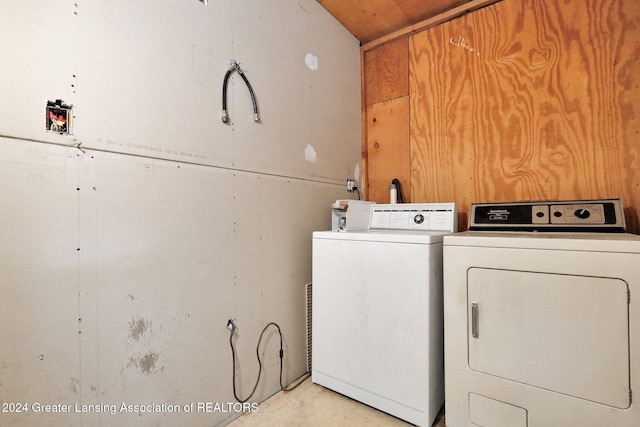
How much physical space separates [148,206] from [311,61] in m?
1.40

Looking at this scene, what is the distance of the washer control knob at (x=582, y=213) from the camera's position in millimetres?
1414

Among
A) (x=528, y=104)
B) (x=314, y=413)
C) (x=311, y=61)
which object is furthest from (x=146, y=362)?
(x=528, y=104)

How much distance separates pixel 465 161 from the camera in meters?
1.95

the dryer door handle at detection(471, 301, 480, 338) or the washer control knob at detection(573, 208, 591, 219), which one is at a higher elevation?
the washer control knob at detection(573, 208, 591, 219)

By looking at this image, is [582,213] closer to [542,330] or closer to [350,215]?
[542,330]

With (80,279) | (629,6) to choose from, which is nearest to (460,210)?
(629,6)

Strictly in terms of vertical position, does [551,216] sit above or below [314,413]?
above

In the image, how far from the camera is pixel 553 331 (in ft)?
3.55

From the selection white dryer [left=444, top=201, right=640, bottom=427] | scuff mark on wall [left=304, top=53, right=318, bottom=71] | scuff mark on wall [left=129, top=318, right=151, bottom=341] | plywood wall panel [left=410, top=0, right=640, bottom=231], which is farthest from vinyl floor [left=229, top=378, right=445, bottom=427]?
scuff mark on wall [left=304, top=53, right=318, bottom=71]

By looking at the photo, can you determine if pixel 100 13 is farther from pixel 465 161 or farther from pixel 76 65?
pixel 465 161

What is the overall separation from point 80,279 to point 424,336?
1.37 metres

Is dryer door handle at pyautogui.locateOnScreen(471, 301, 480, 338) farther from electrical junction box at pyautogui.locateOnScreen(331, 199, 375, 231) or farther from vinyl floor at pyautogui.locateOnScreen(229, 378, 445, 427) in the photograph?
electrical junction box at pyautogui.locateOnScreen(331, 199, 375, 231)

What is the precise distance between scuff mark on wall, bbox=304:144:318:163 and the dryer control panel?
104 centimetres

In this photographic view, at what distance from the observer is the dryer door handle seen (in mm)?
1221
